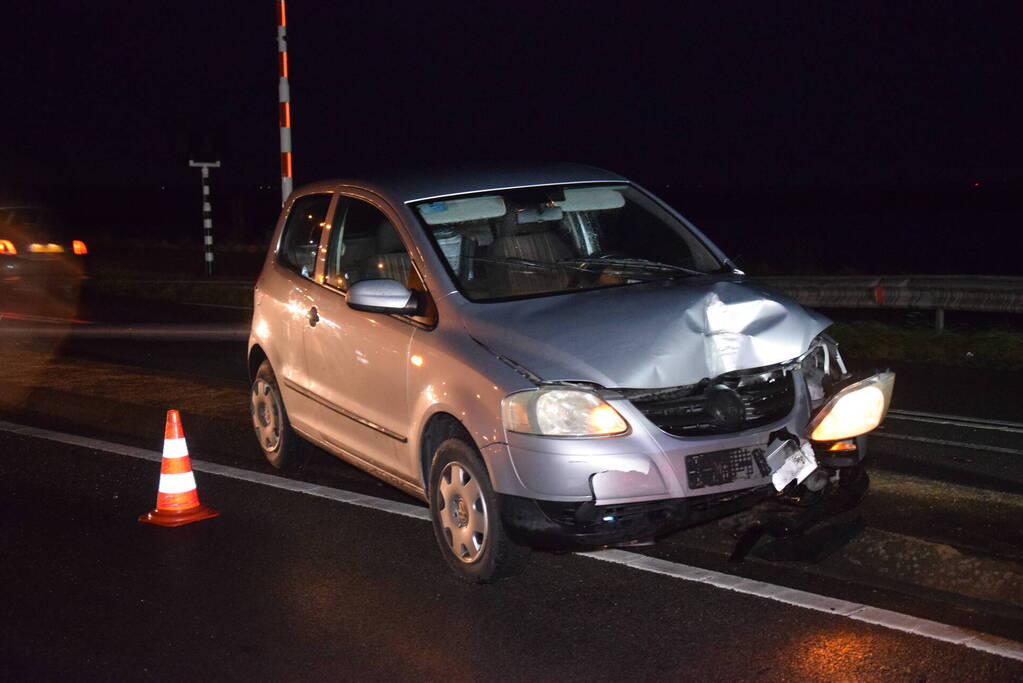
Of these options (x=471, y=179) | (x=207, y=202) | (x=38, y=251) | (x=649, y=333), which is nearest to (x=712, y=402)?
(x=649, y=333)

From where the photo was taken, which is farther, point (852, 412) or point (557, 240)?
point (557, 240)

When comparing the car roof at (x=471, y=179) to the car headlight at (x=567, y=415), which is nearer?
the car headlight at (x=567, y=415)

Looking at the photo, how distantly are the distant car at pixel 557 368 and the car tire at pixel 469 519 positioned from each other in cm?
1

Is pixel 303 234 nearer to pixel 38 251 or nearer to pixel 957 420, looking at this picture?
pixel 957 420

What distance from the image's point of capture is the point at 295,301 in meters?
7.32

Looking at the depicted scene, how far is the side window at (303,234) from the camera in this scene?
24.4 ft

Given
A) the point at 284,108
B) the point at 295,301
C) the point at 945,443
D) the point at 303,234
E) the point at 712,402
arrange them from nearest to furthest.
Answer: the point at 712,402
the point at 295,301
the point at 303,234
the point at 945,443
the point at 284,108

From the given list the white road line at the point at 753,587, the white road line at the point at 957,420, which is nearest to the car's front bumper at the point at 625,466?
the white road line at the point at 753,587

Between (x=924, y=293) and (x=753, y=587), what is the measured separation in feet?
32.3

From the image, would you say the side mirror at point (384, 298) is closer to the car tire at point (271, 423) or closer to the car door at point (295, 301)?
the car door at point (295, 301)

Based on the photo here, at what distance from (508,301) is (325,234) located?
1.57 meters

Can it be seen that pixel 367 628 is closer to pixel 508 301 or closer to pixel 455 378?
pixel 455 378

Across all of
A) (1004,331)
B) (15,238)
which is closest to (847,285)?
(1004,331)

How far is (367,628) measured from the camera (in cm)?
521
